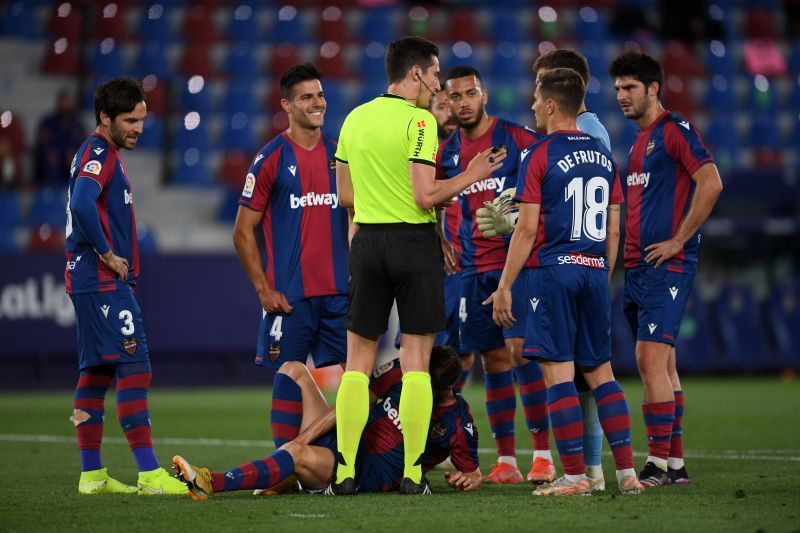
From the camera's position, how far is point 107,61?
64.4 feet

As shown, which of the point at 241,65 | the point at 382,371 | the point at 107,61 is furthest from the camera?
the point at 241,65

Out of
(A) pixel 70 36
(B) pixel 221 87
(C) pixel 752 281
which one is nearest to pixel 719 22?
(C) pixel 752 281

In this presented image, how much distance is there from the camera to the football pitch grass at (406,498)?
5.14m

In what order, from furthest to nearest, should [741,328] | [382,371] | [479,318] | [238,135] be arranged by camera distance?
[238,135] → [741,328] → [479,318] → [382,371]

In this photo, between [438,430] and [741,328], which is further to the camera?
[741,328]

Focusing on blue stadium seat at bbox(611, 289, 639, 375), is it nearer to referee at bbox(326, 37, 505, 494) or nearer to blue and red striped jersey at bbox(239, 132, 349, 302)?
blue and red striped jersey at bbox(239, 132, 349, 302)

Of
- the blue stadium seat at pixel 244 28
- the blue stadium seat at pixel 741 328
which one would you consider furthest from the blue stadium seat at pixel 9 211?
the blue stadium seat at pixel 741 328

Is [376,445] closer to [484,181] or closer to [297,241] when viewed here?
[297,241]

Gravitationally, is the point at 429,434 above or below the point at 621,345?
above

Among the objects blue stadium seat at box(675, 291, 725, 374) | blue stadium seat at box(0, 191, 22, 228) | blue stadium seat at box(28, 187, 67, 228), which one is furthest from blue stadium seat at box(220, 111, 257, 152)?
blue stadium seat at box(675, 291, 725, 374)

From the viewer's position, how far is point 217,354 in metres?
15.8

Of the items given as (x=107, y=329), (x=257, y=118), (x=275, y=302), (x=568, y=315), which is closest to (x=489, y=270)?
(x=568, y=315)

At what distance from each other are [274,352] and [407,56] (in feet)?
6.02

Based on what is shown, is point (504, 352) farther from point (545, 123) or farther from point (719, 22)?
point (719, 22)
